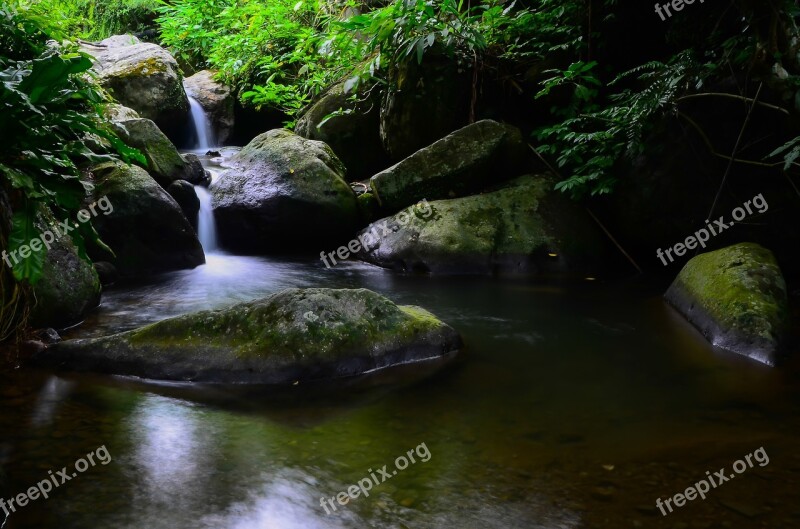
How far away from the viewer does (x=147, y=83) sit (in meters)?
10.3

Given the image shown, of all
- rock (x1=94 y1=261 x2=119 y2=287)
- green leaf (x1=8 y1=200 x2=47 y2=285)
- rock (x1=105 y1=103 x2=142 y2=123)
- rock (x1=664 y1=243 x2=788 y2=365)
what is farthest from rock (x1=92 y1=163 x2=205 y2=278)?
rock (x1=664 y1=243 x2=788 y2=365)

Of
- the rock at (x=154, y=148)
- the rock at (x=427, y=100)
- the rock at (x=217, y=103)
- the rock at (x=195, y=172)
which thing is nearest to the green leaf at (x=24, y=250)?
the rock at (x=154, y=148)

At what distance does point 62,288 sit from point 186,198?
3.23m

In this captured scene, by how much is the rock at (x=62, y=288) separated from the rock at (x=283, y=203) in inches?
117

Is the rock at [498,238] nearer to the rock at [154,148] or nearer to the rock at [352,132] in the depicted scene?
the rock at [352,132]

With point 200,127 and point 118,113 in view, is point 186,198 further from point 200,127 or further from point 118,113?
point 200,127

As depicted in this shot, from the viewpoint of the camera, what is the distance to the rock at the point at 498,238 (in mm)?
7520

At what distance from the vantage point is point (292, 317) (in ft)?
13.4

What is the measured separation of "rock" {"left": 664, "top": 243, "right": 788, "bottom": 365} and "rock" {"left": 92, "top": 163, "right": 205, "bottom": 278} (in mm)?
5441

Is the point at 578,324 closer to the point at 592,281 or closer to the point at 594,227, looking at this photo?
the point at 592,281

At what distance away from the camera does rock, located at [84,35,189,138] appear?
1019cm

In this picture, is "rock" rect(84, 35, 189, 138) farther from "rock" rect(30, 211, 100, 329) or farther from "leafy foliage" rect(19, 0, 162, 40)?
"rock" rect(30, 211, 100, 329)

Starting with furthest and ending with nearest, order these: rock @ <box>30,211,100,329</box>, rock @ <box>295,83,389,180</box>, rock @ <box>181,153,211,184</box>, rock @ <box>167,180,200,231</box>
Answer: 1. rock @ <box>295,83,389,180</box>
2. rock @ <box>181,153,211,184</box>
3. rock @ <box>167,180,200,231</box>
4. rock @ <box>30,211,100,329</box>

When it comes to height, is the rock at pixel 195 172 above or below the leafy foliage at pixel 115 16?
below
